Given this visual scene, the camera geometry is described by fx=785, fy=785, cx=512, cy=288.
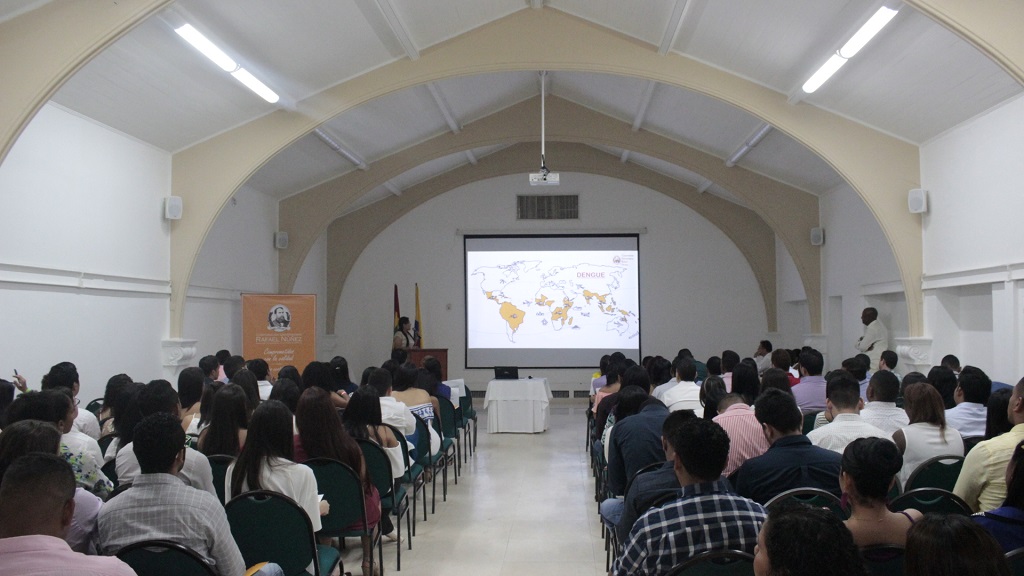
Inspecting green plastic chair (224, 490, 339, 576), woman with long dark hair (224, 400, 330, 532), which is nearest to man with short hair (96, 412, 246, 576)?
green plastic chair (224, 490, 339, 576)

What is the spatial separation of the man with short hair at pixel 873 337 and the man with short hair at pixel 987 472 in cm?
628

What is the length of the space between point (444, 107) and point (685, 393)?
5.78 m

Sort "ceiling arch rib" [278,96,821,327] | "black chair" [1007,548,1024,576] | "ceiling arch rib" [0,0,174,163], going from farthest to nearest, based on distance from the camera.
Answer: "ceiling arch rib" [278,96,821,327] → "ceiling arch rib" [0,0,174,163] → "black chair" [1007,548,1024,576]

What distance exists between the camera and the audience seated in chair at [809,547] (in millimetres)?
1414

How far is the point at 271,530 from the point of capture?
285 cm

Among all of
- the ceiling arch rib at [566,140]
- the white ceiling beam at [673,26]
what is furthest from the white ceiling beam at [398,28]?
the ceiling arch rib at [566,140]

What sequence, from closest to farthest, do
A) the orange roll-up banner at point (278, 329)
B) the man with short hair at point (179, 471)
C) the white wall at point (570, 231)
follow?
1. the man with short hair at point (179, 471)
2. the orange roll-up banner at point (278, 329)
3. the white wall at point (570, 231)

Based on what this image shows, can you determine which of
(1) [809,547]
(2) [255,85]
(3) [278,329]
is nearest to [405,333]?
(3) [278,329]

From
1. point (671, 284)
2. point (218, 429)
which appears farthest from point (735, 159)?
point (218, 429)

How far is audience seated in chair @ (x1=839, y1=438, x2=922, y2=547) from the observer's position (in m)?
2.07

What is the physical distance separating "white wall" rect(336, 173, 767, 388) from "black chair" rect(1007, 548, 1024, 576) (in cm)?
1122

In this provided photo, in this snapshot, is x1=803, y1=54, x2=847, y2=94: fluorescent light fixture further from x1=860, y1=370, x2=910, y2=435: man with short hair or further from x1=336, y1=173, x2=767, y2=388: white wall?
x1=336, y1=173, x2=767, y2=388: white wall

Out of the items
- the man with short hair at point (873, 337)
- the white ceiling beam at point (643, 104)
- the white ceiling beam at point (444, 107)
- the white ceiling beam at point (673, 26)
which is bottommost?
the man with short hair at point (873, 337)

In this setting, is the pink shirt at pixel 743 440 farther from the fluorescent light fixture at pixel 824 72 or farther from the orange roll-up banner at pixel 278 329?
the orange roll-up banner at pixel 278 329
